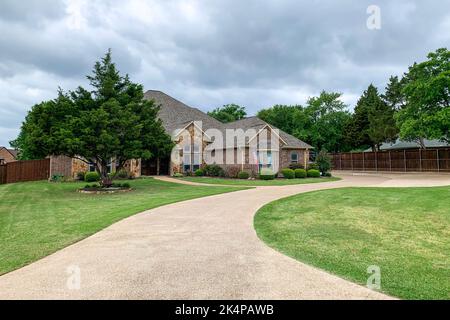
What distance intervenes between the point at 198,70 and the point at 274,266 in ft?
65.3

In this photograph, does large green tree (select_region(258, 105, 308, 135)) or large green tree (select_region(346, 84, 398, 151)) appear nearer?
large green tree (select_region(346, 84, 398, 151))

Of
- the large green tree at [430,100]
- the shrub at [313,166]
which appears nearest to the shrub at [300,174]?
the shrub at [313,166]

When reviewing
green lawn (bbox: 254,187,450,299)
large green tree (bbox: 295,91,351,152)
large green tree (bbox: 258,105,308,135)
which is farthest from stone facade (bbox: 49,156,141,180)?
large green tree (bbox: 295,91,351,152)

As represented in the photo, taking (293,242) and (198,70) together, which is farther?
(198,70)

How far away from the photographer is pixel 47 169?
25.9 m

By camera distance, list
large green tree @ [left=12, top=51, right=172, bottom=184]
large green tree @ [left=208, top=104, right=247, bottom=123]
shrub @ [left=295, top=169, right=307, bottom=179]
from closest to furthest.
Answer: large green tree @ [left=12, top=51, right=172, bottom=184], shrub @ [left=295, top=169, right=307, bottom=179], large green tree @ [left=208, top=104, right=247, bottom=123]

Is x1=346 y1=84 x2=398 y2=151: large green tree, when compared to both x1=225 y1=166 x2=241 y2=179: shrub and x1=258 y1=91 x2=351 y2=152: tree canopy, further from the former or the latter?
x1=225 y1=166 x2=241 y2=179: shrub

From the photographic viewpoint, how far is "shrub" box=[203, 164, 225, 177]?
2670 centimetres

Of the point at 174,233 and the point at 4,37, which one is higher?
the point at 4,37

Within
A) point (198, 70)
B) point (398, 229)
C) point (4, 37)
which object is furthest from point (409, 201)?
point (4, 37)

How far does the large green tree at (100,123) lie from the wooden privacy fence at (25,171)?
398 inches

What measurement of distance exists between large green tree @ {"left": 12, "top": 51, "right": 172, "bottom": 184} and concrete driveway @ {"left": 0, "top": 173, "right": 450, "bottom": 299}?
9.64 meters

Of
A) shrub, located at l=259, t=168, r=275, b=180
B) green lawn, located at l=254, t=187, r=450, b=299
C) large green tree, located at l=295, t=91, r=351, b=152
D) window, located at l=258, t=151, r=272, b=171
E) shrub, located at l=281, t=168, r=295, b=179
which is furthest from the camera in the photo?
large green tree, located at l=295, t=91, r=351, b=152
